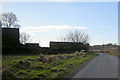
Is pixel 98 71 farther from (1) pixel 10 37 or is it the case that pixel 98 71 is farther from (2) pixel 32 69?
(1) pixel 10 37

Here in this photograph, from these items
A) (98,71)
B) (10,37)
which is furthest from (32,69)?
(10,37)

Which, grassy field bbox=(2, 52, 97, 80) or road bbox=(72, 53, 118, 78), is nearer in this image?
grassy field bbox=(2, 52, 97, 80)

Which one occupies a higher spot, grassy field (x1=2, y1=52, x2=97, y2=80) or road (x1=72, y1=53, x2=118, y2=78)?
grassy field (x1=2, y1=52, x2=97, y2=80)

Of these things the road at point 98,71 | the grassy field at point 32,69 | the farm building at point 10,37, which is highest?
the farm building at point 10,37

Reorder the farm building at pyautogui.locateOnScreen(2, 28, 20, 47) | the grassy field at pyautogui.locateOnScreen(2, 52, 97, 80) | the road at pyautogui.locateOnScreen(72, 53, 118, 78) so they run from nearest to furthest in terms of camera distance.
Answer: the grassy field at pyautogui.locateOnScreen(2, 52, 97, 80) < the road at pyautogui.locateOnScreen(72, 53, 118, 78) < the farm building at pyautogui.locateOnScreen(2, 28, 20, 47)

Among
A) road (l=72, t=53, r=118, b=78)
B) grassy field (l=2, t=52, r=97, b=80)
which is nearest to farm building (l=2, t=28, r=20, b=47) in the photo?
grassy field (l=2, t=52, r=97, b=80)

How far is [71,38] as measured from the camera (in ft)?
356

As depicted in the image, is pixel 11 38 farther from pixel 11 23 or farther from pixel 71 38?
pixel 71 38

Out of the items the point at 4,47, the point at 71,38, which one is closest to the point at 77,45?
the point at 71,38

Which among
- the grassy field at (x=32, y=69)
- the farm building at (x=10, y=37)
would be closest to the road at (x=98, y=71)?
the grassy field at (x=32, y=69)

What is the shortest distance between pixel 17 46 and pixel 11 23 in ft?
76.4

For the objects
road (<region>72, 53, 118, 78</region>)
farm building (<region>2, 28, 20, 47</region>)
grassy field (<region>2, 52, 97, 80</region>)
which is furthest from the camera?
farm building (<region>2, 28, 20, 47</region>)

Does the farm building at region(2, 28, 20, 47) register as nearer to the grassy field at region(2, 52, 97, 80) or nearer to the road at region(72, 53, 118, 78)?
the grassy field at region(2, 52, 97, 80)

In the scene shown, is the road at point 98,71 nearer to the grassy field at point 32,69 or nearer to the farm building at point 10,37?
the grassy field at point 32,69
